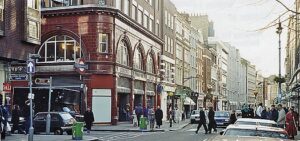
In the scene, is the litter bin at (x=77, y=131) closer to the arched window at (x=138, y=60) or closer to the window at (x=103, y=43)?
the window at (x=103, y=43)

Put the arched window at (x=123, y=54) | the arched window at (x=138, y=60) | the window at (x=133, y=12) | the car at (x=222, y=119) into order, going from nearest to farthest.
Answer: the car at (x=222, y=119), the arched window at (x=123, y=54), the window at (x=133, y=12), the arched window at (x=138, y=60)

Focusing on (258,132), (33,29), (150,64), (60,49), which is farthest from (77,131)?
(150,64)

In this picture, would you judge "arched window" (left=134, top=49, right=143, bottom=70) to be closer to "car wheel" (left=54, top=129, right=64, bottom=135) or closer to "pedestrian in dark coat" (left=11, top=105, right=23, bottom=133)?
"car wheel" (left=54, top=129, right=64, bottom=135)

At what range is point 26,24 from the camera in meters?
28.6

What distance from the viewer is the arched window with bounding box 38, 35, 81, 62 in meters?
43.4

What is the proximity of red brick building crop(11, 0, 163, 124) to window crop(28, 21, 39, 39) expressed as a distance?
332 inches

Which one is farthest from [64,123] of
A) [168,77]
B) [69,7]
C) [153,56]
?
[168,77]

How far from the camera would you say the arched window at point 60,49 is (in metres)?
43.4

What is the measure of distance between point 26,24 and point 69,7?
1487 cm

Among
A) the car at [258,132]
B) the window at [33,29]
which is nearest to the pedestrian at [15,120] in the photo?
the window at [33,29]

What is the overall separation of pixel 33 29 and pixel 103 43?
13.0m

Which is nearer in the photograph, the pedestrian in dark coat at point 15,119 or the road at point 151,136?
the road at point 151,136

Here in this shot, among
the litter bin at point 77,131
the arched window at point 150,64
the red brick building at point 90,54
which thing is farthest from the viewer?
the arched window at point 150,64

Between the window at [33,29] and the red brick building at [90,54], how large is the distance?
8435 mm
